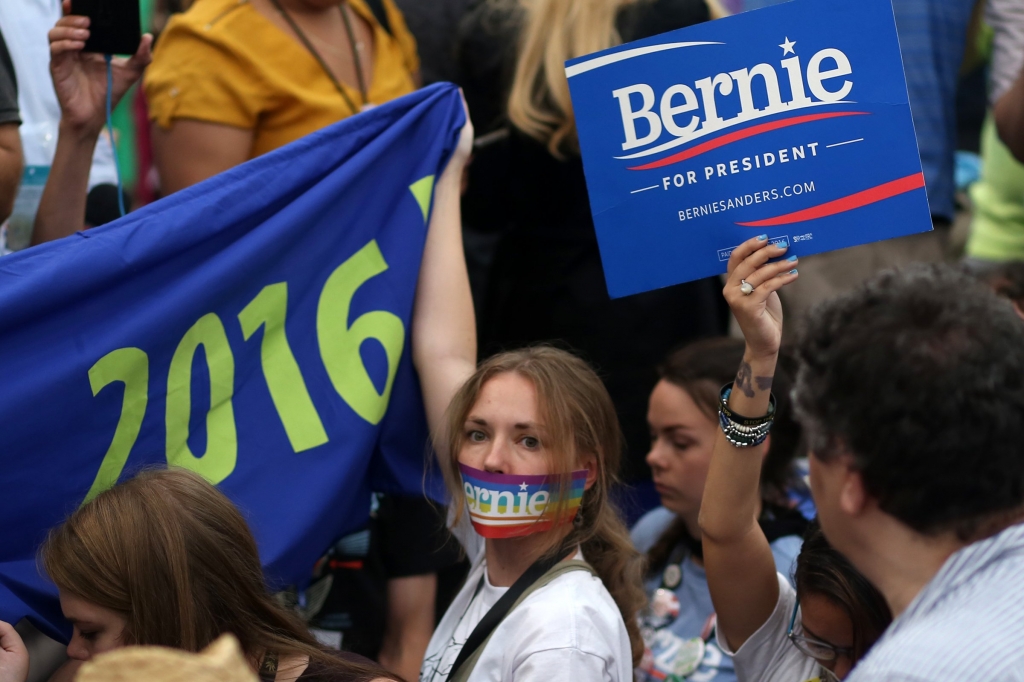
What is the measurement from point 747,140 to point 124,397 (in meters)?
1.44

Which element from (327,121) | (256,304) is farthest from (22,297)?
(327,121)

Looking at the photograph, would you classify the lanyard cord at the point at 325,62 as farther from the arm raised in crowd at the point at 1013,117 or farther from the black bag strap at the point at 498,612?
the arm raised in crowd at the point at 1013,117

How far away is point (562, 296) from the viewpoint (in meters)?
3.75

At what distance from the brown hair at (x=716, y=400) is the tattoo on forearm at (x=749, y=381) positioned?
3.62 ft

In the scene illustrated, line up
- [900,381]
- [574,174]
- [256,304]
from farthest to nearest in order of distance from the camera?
1. [574,174]
2. [256,304]
3. [900,381]

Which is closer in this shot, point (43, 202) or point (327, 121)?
point (43, 202)

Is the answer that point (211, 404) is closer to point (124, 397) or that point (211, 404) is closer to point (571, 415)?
point (124, 397)

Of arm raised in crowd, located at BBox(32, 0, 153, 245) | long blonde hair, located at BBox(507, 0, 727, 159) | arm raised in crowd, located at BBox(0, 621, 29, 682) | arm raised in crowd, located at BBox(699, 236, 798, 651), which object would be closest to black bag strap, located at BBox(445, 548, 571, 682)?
arm raised in crowd, located at BBox(699, 236, 798, 651)

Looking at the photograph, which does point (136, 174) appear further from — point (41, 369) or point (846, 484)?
point (846, 484)

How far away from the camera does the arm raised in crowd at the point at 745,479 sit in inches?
82.2

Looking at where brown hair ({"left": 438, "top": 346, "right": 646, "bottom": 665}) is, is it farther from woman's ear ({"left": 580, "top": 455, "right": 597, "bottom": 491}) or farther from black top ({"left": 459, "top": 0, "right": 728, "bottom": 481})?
black top ({"left": 459, "top": 0, "right": 728, "bottom": 481})

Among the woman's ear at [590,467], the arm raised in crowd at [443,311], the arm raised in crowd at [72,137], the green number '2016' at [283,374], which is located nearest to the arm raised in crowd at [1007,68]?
the arm raised in crowd at [443,311]

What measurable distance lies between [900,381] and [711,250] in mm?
916

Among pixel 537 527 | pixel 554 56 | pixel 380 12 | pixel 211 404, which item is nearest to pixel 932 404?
pixel 537 527
